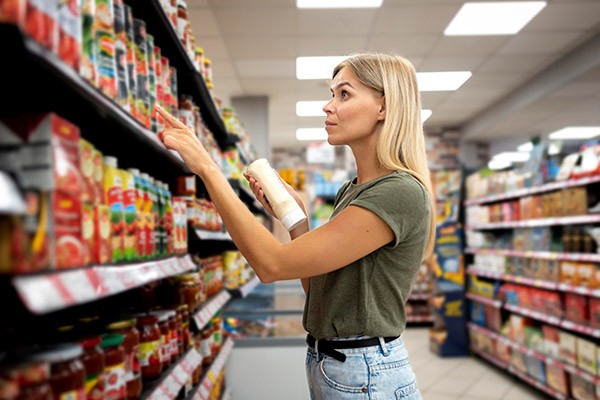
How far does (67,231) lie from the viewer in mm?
943

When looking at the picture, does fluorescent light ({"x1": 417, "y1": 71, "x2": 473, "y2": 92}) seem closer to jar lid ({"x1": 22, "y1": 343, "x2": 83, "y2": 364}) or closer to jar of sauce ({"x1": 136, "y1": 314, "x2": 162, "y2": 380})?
jar of sauce ({"x1": 136, "y1": 314, "x2": 162, "y2": 380})

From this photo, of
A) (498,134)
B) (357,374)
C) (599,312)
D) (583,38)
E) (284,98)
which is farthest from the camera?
(498,134)

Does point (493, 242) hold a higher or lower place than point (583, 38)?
lower

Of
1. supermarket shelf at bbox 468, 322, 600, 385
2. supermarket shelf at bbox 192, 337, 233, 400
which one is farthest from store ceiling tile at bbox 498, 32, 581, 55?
supermarket shelf at bbox 192, 337, 233, 400

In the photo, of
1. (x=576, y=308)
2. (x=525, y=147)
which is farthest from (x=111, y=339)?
(x=525, y=147)

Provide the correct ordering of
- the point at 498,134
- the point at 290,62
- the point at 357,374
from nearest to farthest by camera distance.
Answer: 1. the point at 357,374
2. the point at 290,62
3. the point at 498,134

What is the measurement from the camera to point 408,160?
163 centimetres

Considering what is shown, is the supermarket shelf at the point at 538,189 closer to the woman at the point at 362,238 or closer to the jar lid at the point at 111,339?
the woman at the point at 362,238

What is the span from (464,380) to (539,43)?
3782 millimetres

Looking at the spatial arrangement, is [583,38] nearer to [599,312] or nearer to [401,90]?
[599,312]

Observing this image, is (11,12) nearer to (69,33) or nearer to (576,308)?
(69,33)

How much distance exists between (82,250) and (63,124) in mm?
229

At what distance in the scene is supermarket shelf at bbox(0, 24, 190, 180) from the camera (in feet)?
2.63

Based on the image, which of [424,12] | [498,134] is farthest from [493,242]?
[498,134]
